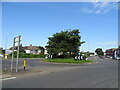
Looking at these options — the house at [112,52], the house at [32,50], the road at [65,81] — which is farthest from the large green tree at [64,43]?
the house at [112,52]

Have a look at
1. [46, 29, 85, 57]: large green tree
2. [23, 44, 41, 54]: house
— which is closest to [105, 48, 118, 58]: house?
[23, 44, 41, 54]: house

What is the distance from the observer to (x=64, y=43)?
3728 cm

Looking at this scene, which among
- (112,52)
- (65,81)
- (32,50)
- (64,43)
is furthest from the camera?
(112,52)

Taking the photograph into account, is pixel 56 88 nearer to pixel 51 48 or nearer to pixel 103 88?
pixel 103 88

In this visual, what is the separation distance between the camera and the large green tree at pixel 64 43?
37.1 m

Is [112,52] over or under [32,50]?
under

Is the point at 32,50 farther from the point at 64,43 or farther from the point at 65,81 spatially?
A: the point at 65,81

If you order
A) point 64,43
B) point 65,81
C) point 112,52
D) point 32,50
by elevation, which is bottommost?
point 112,52

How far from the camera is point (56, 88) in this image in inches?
303

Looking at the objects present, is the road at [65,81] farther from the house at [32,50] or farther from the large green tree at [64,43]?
the house at [32,50]

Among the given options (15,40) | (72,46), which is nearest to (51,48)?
(72,46)

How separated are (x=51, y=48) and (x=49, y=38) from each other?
4.01 m

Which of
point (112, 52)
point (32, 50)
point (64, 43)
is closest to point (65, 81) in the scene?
point (64, 43)

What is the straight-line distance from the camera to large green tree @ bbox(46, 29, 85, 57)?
3711cm
